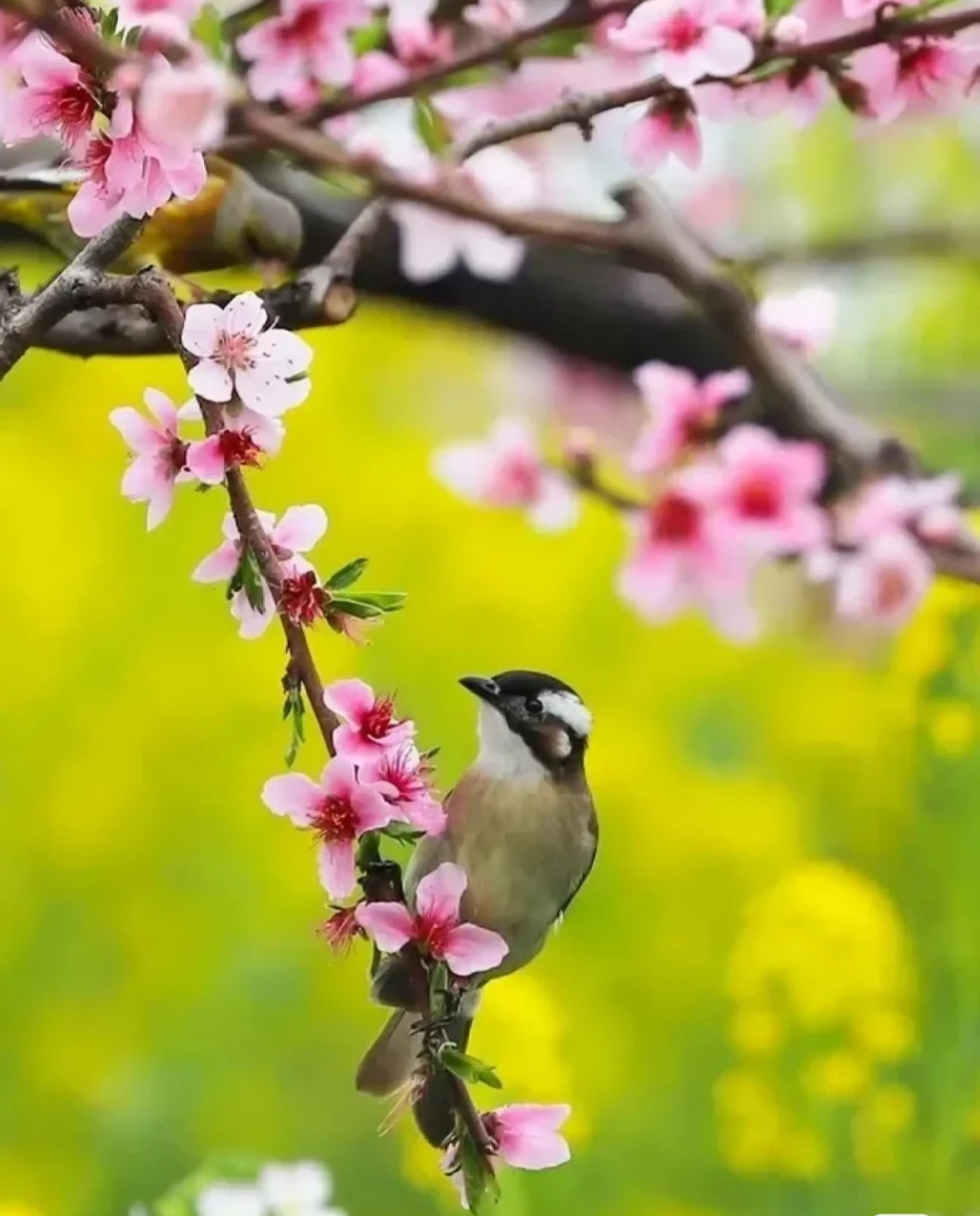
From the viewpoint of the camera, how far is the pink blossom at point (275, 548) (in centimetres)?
32

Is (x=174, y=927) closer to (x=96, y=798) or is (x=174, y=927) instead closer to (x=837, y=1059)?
(x=96, y=798)

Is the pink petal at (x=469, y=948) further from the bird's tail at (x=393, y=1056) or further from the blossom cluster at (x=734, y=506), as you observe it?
the blossom cluster at (x=734, y=506)

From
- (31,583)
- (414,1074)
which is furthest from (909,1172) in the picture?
(31,583)

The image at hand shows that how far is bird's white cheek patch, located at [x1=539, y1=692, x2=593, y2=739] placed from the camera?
0.49 meters

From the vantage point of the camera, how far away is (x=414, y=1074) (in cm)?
36

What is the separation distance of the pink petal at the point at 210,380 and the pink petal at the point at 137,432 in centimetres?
3

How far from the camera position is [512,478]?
2.86 feet

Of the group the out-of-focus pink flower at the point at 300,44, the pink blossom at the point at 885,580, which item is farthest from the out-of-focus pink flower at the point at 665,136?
the pink blossom at the point at 885,580

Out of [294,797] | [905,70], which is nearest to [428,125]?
[905,70]

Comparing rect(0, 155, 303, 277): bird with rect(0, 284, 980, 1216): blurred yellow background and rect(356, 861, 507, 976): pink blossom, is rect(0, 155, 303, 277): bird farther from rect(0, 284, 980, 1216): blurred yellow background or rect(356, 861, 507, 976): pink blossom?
rect(0, 284, 980, 1216): blurred yellow background

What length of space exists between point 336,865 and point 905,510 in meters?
0.51

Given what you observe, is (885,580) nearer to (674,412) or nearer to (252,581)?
(674,412)

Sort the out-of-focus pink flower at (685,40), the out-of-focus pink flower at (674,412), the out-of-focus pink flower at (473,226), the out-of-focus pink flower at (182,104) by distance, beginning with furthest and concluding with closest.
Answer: the out-of-focus pink flower at (674,412)
the out-of-focus pink flower at (473,226)
the out-of-focus pink flower at (685,40)
the out-of-focus pink flower at (182,104)

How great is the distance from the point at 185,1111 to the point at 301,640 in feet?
1.94
